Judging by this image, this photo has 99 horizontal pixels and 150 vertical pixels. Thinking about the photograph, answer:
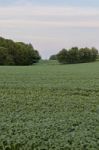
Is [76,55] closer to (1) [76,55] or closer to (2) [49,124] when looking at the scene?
(1) [76,55]

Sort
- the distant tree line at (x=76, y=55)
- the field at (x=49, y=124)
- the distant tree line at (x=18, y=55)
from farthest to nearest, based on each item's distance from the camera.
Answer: the distant tree line at (x=76, y=55) → the distant tree line at (x=18, y=55) → the field at (x=49, y=124)

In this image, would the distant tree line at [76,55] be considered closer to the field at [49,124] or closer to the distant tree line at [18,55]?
the distant tree line at [18,55]

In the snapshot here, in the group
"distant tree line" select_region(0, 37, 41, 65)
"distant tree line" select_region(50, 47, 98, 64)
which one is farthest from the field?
"distant tree line" select_region(50, 47, 98, 64)

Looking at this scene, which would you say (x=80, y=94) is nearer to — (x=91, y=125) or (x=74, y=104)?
(x=74, y=104)

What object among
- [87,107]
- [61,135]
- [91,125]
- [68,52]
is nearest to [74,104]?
[87,107]

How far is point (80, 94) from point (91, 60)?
52.9m

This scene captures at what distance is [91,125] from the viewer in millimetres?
7203

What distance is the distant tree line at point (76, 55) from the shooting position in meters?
60.6

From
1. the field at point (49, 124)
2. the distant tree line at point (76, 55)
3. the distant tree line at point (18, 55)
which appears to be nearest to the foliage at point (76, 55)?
the distant tree line at point (76, 55)

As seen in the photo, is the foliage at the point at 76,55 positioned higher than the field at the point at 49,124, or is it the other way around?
the foliage at the point at 76,55

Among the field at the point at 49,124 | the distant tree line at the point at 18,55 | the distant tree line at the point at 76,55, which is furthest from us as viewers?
the distant tree line at the point at 76,55

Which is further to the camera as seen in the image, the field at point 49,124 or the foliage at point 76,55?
the foliage at point 76,55

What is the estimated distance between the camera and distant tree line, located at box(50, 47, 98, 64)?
6062 centimetres

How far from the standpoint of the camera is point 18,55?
5991 cm
